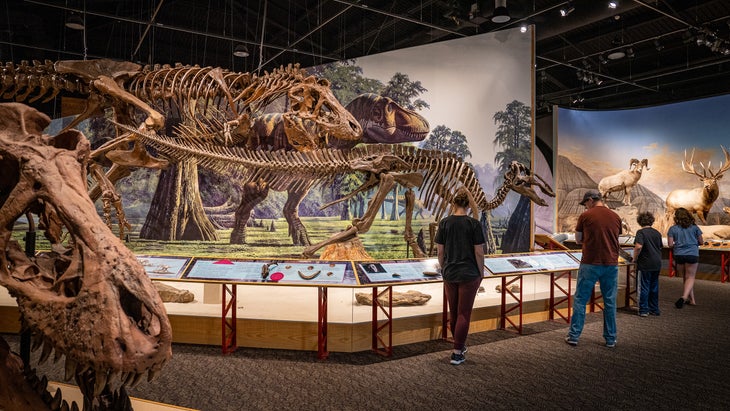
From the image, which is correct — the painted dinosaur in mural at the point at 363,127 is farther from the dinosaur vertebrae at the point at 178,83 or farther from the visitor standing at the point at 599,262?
the visitor standing at the point at 599,262

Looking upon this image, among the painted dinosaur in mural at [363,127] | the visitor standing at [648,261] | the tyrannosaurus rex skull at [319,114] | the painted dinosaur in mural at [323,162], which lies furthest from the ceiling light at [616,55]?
the tyrannosaurus rex skull at [319,114]

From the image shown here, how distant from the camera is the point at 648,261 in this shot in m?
6.31

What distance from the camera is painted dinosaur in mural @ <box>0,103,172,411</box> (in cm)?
129

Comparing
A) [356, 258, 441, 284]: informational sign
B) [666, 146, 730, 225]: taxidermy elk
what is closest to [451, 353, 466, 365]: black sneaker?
[356, 258, 441, 284]: informational sign

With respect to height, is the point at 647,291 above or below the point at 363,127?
below

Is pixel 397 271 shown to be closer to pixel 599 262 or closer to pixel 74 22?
pixel 599 262

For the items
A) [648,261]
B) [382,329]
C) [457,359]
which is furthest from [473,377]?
[648,261]

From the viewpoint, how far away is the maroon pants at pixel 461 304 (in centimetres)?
418

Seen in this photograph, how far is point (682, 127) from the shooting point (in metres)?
13.7

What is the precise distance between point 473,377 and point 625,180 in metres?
12.3

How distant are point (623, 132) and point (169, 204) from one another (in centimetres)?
1400

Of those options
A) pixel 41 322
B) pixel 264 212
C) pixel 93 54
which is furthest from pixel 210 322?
pixel 93 54

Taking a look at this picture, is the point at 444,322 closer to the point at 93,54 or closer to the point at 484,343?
the point at 484,343

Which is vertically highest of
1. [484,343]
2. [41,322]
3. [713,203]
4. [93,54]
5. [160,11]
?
[160,11]
